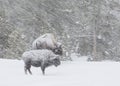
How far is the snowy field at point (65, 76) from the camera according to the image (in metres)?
9.26

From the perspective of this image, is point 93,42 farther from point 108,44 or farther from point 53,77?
point 53,77

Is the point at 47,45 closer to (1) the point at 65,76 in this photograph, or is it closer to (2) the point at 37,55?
(2) the point at 37,55

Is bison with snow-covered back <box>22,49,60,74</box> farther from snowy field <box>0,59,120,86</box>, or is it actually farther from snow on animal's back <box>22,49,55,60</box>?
snowy field <box>0,59,120,86</box>

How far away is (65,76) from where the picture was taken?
1027cm

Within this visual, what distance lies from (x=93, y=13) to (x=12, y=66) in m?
15.0

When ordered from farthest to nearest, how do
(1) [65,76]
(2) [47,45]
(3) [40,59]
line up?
(2) [47,45]
(3) [40,59]
(1) [65,76]

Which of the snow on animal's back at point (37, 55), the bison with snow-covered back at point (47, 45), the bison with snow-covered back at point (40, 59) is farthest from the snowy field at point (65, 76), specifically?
the bison with snow-covered back at point (47, 45)

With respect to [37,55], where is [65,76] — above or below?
below

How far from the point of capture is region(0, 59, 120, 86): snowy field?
9.26 meters

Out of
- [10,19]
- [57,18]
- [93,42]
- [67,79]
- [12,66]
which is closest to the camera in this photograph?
[67,79]

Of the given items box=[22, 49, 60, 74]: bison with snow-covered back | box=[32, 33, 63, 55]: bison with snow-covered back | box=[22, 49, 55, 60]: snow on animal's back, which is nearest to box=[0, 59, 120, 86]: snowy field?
box=[22, 49, 60, 74]: bison with snow-covered back

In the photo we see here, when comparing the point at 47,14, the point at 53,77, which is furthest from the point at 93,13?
the point at 53,77

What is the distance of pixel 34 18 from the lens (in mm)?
23547

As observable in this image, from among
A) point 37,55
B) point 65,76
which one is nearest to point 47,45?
point 37,55
